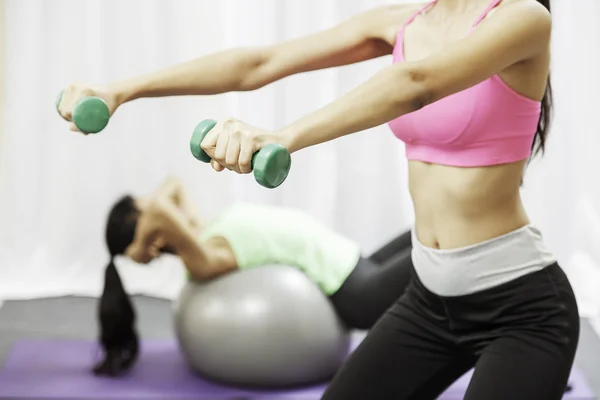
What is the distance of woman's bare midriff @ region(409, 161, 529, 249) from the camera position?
50.3 inches

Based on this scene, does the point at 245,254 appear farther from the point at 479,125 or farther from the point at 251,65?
the point at 479,125

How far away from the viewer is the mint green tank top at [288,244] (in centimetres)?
265

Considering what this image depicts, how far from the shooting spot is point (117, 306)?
2.80 m

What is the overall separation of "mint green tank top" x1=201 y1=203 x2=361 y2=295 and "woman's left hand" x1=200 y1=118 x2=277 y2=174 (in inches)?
66.6

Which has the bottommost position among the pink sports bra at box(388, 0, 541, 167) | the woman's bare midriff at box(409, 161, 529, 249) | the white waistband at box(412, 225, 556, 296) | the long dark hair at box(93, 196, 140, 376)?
the long dark hair at box(93, 196, 140, 376)

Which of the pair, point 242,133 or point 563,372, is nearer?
point 242,133

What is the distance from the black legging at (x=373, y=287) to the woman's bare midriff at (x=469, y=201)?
44.7 inches

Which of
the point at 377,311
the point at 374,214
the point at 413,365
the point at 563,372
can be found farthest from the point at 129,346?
the point at 563,372

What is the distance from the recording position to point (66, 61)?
12.3 ft

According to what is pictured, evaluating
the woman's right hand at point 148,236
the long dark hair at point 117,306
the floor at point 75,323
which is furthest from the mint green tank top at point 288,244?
the floor at point 75,323

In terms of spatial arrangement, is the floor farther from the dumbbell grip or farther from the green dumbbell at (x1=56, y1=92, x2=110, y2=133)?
the dumbbell grip

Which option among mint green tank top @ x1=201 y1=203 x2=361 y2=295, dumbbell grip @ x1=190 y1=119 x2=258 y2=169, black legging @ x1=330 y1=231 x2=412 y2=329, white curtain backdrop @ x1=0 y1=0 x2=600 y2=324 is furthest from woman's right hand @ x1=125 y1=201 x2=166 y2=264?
dumbbell grip @ x1=190 y1=119 x2=258 y2=169

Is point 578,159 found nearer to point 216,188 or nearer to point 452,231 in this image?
point 216,188

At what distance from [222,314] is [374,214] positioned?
1.28 m
